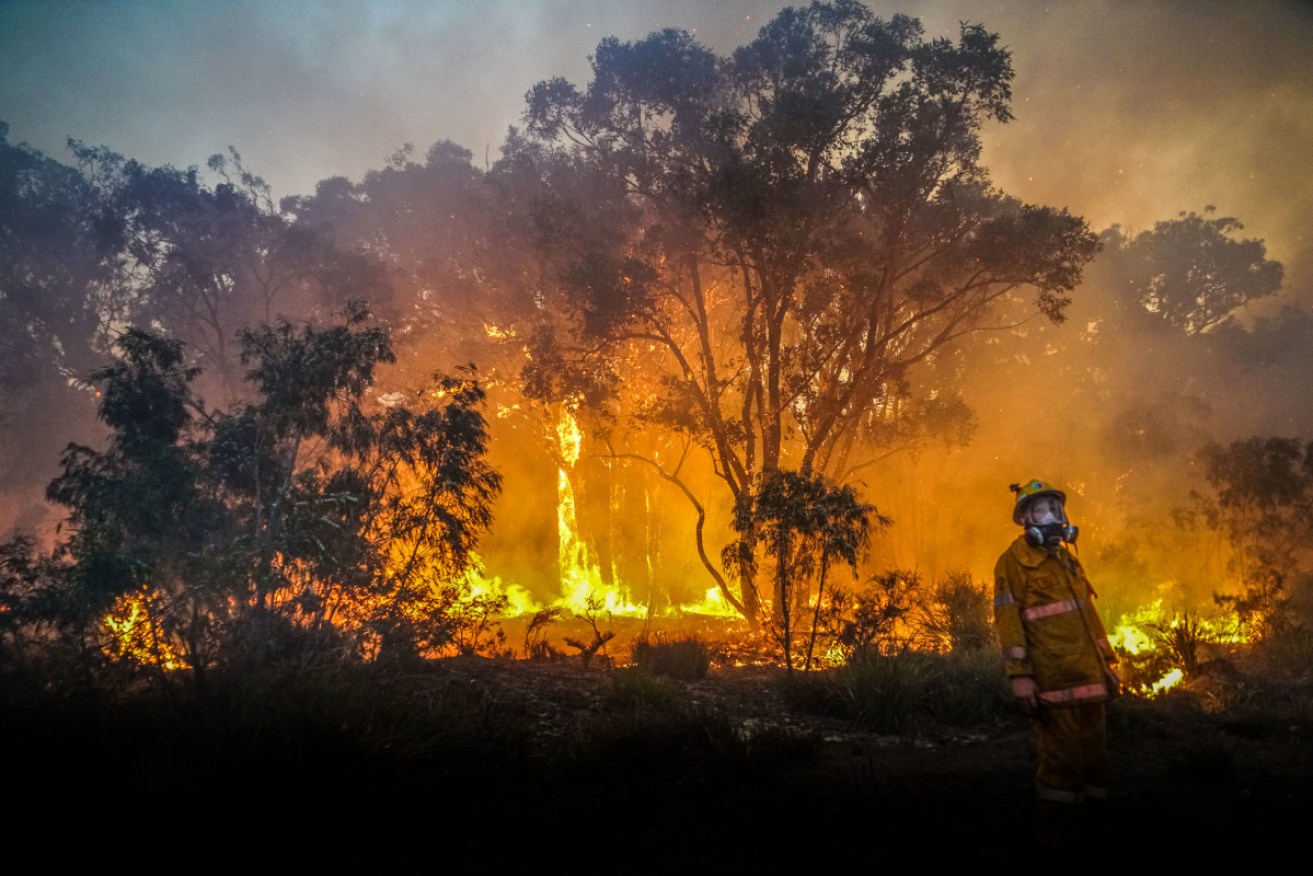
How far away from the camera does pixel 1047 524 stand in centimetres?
524

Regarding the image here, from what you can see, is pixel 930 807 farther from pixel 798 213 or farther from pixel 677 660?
→ pixel 798 213

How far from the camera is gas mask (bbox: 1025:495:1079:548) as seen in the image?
5152mm

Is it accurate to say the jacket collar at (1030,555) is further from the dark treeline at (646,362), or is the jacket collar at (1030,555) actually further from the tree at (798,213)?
the tree at (798,213)

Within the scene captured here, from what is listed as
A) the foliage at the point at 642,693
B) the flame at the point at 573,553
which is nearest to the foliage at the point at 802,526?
the foliage at the point at 642,693

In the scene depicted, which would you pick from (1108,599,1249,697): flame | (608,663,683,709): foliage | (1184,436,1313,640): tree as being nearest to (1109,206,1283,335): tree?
(1184,436,1313,640): tree

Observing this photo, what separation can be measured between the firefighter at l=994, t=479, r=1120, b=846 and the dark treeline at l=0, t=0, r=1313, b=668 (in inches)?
201

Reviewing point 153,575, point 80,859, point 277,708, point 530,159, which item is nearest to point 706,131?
point 530,159

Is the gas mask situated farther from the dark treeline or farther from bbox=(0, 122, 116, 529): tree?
bbox=(0, 122, 116, 529): tree

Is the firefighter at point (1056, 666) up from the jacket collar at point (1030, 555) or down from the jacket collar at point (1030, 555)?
down

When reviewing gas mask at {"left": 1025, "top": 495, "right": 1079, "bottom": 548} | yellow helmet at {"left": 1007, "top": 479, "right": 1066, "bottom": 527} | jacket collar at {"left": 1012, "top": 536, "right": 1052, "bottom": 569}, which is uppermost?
yellow helmet at {"left": 1007, "top": 479, "right": 1066, "bottom": 527}

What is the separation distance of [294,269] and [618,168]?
12896mm

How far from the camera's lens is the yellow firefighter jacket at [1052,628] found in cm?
485

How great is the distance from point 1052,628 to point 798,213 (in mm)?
12179

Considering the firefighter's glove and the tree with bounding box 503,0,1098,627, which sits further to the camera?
the tree with bounding box 503,0,1098,627
